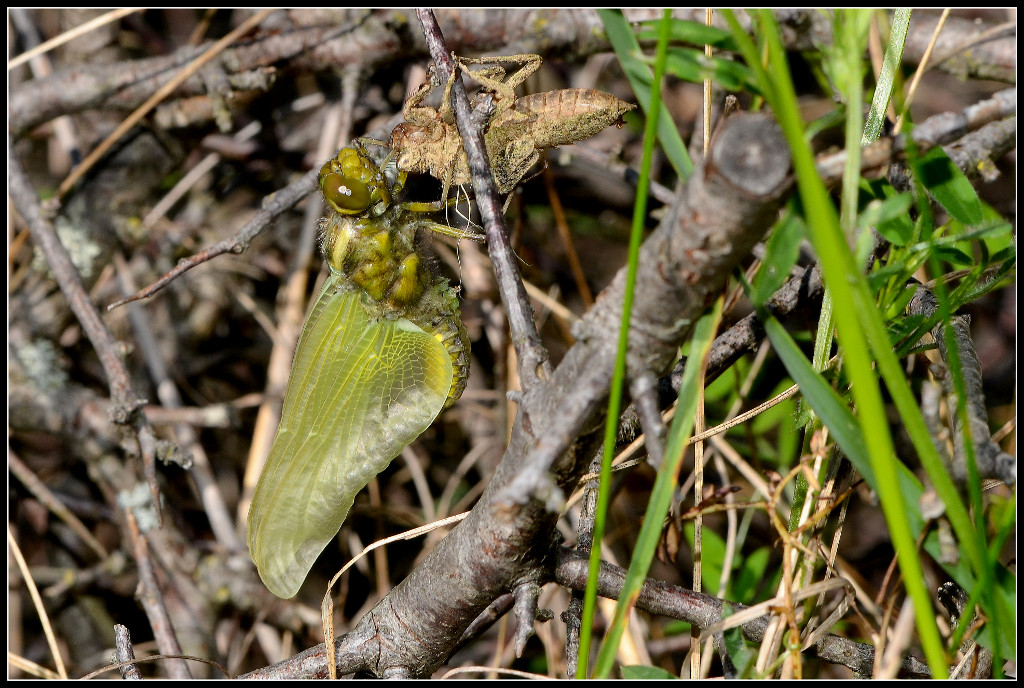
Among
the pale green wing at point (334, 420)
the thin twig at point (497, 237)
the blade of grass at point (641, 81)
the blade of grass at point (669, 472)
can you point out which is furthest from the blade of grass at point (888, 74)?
the pale green wing at point (334, 420)

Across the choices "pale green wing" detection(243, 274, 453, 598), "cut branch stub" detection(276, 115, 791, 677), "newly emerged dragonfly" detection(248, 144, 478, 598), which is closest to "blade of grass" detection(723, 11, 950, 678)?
"cut branch stub" detection(276, 115, 791, 677)

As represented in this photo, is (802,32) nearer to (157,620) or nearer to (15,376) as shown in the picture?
(157,620)

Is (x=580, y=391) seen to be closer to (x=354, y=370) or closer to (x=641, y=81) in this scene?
(x=641, y=81)

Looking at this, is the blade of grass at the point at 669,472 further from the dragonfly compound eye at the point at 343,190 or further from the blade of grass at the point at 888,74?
the dragonfly compound eye at the point at 343,190

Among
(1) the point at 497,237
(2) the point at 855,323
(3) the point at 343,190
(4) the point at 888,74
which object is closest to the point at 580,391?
(2) the point at 855,323

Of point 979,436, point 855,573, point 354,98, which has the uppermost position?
point 354,98

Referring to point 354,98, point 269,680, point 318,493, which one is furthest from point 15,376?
point 269,680

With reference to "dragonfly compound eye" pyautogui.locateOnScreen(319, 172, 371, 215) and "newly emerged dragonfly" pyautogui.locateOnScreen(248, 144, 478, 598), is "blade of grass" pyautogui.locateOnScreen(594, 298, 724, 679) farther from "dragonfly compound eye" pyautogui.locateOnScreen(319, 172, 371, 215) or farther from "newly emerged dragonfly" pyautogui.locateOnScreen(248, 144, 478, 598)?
"dragonfly compound eye" pyautogui.locateOnScreen(319, 172, 371, 215)
